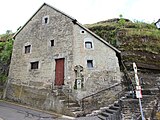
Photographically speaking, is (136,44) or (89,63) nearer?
(89,63)

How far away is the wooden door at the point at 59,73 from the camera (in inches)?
488

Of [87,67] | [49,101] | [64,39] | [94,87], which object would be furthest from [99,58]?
[49,101]

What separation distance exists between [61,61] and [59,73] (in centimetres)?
100

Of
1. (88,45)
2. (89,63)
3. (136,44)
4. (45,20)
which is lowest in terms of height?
(89,63)

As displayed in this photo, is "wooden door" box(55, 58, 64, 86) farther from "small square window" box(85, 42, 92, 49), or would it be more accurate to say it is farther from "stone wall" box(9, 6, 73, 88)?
"small square window" box(85, 42, 92, 49)

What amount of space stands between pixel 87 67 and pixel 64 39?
3.09 meters

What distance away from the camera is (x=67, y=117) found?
8.76 metres

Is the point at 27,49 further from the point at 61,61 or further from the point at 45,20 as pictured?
the point at 61,61

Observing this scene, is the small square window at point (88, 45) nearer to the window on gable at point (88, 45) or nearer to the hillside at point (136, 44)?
the window on gable at point (88, 45)

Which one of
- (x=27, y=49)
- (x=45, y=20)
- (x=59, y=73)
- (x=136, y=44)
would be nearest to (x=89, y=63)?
(x=59, y=73)

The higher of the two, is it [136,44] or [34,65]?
[136,44]

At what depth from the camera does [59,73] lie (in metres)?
12.6

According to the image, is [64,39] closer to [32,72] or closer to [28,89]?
[32,72]

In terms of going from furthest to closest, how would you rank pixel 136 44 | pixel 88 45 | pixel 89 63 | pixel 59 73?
pixel 136 44, pixel 88 45, pixel 89 63, pixel 59 73
